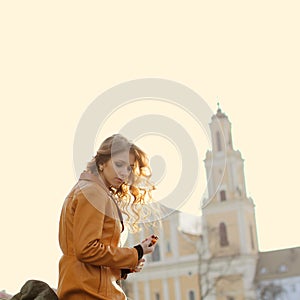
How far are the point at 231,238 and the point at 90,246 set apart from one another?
66.3m

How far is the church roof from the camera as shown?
70250 millimetres

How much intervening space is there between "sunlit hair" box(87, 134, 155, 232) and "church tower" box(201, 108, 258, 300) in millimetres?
58180

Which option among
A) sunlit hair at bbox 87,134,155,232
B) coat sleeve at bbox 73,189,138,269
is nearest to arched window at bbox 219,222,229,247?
sunlit hair at bbox 87,134,155,232

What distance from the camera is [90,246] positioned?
3.43 m

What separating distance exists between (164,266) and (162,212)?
6573 cm

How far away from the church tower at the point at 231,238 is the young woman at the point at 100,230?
5834 cm

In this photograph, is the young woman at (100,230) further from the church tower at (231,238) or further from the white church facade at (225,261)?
the white church facade at (225,261)

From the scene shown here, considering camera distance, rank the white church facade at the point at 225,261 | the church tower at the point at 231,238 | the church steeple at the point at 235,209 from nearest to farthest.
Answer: the church tower at the point at 231,238 < the white church facade at the point at 225,261 < the church steeple at the point at 235,209

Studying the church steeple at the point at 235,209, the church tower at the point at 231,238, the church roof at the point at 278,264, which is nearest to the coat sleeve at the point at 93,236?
the church tower at the point at 231,238

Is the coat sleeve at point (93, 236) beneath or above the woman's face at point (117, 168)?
beneath

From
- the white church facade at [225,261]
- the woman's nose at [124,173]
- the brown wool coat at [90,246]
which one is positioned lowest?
the brown wool coat at [90,246]

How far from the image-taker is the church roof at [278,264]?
70.2 m

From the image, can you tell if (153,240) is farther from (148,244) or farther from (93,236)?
(93,236)

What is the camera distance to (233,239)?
6894cm
